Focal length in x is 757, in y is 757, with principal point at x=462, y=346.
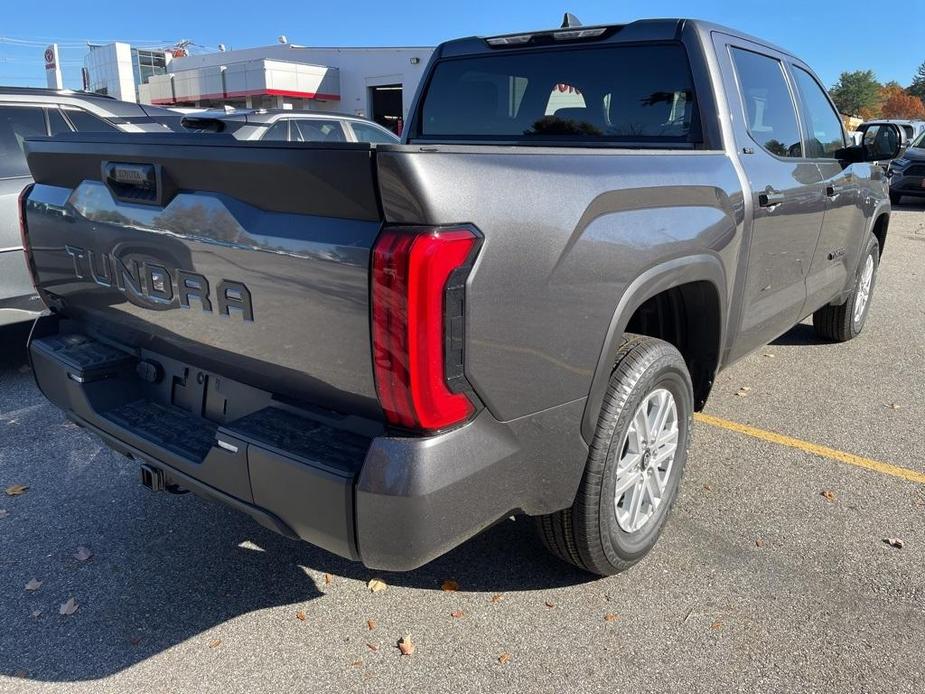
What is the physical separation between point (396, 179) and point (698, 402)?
2264 mm

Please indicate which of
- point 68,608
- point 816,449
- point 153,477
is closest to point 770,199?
point 816,449

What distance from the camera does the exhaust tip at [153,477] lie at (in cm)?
254

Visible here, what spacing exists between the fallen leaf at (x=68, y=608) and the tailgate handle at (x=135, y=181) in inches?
59.4

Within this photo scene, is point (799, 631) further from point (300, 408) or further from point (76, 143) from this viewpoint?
point (76, 143)

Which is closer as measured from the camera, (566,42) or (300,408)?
(300,408)

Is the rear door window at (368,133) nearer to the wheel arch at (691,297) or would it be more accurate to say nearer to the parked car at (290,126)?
the parked car at (290,126)

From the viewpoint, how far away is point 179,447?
7.96 feet

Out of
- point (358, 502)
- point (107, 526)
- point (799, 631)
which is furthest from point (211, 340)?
point (799, 631)

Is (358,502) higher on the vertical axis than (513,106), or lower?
lower

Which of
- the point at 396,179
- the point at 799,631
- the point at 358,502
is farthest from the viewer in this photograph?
the point at 799,631

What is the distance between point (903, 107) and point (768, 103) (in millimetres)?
111713

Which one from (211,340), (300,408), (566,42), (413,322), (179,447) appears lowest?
(179,447)

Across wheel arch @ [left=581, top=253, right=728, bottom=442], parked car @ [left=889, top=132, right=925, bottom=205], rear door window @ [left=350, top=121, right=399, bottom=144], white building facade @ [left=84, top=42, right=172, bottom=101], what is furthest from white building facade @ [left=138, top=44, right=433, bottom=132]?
wheel arch @ [left=581, top=253, right=728, bottom=442]

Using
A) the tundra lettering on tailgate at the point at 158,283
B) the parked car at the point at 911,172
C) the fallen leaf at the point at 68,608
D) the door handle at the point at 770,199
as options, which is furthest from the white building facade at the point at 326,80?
the fallen leaf at the point at 68,608
